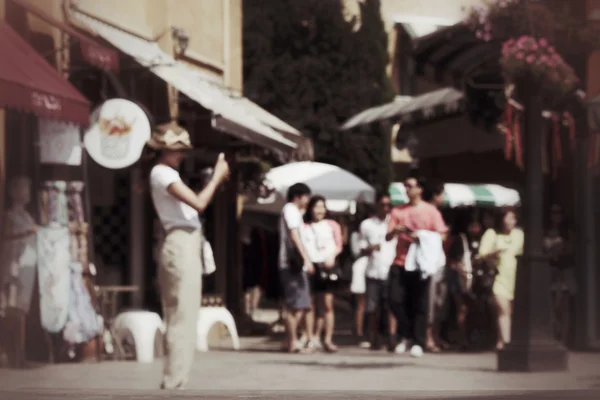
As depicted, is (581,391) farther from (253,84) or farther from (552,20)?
(253,84)

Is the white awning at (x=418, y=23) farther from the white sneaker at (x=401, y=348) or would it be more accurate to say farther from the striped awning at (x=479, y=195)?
the white sneaker at (x=401, y=348)

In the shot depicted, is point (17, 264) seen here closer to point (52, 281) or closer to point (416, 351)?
point (52, 281)

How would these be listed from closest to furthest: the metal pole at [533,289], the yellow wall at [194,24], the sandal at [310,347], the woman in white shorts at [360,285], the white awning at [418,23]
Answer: the metal pole at [533,289] < the sandal at [310,347] < the yellow wall at [194,24] < the woman in white shorts at [360,285] < the white awning at [418,23]

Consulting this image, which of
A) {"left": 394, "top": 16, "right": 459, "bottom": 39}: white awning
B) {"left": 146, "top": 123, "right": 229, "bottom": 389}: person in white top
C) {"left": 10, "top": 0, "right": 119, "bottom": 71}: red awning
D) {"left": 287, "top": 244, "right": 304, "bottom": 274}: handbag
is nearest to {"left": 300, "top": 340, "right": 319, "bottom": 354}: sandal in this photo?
{"left": 287, "top": 244, "right": 304, "bottom": 274}: handbag

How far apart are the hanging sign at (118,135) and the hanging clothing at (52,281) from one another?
3.73 ft

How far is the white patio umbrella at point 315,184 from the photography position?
2814cm

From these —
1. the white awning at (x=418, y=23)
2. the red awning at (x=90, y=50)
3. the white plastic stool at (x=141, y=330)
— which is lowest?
the white plastic stool at (x=141, y=330)

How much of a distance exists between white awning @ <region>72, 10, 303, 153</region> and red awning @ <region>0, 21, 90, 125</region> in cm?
268

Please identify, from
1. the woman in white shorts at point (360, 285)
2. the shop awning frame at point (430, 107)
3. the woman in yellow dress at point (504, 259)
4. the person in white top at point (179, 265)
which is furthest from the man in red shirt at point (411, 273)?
the person in white top at point (179, 265)

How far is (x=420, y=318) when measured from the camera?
60.8ft

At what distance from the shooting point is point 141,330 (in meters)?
18.5

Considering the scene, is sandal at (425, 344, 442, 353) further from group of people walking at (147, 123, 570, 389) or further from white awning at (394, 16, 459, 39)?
white awning at (394, 16, 459, 39)

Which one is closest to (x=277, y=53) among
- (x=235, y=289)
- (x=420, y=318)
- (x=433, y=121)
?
(x=433, y=121)

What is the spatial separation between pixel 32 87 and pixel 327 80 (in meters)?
30.1
